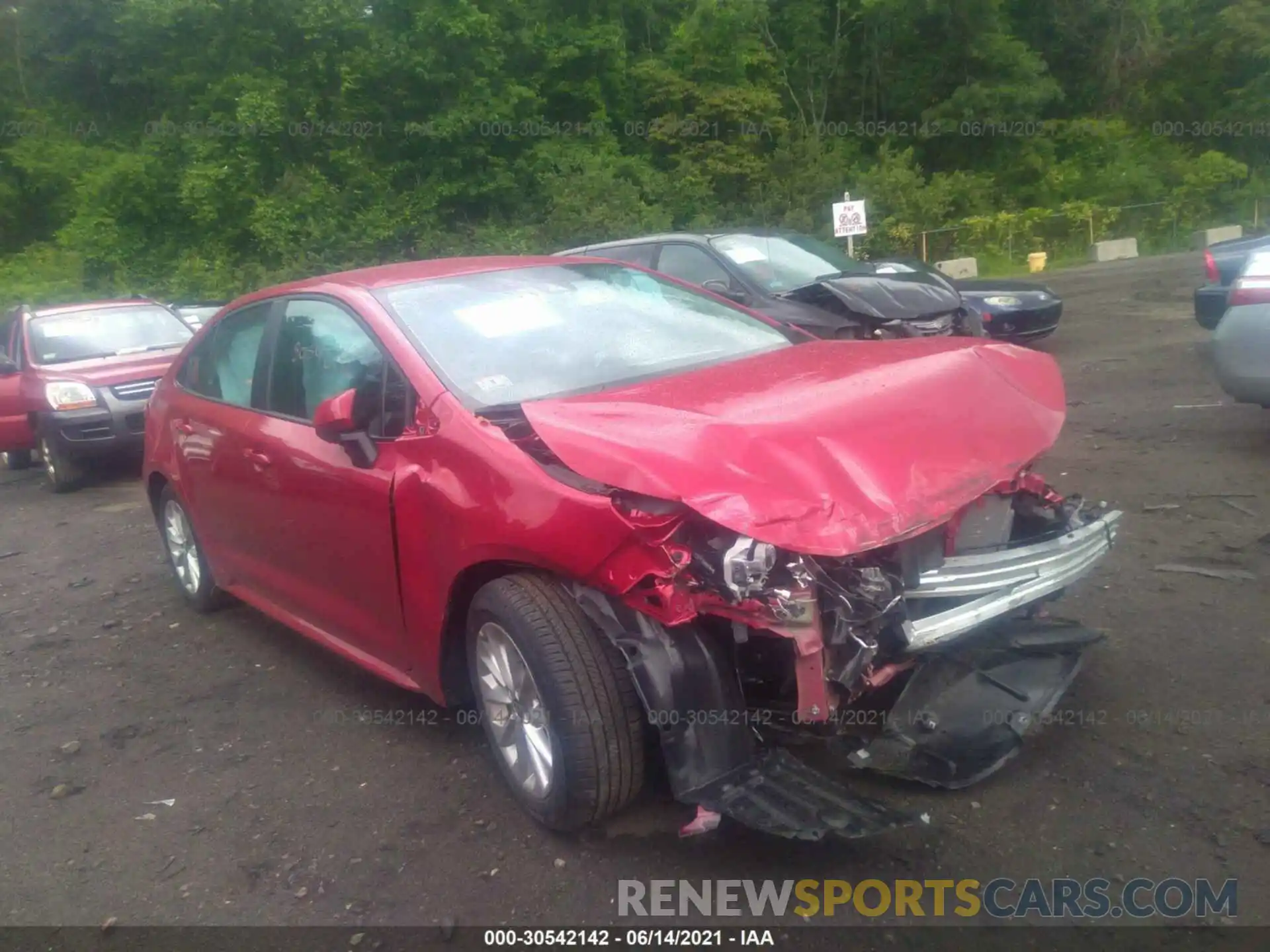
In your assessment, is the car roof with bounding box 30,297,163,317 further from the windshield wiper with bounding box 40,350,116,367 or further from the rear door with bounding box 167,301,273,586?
the rear door with bounding box 167,301,273,586

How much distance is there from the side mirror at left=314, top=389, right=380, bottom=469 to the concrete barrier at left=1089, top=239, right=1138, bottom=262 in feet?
86.4

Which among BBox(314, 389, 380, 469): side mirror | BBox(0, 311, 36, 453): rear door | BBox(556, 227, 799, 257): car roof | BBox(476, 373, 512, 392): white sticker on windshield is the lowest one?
BBox(0, 311, 36, 453): rear door

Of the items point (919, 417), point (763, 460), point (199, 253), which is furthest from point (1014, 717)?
point (199, 253)

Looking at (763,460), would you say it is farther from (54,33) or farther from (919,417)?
(54,33)

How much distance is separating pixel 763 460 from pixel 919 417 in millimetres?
649

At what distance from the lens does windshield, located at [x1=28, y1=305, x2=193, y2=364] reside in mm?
10398

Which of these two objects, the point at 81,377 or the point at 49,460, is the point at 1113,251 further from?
the point at 49,460

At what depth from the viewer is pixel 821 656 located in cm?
288

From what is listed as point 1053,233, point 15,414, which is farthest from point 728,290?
point 1053,233

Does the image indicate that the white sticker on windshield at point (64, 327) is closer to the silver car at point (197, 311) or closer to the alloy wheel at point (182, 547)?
the silver car at point (197, 311)

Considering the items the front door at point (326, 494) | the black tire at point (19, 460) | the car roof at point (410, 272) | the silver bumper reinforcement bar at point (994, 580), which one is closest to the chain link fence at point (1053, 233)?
the black tire at point (19, 460)

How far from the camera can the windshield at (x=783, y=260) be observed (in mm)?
8977

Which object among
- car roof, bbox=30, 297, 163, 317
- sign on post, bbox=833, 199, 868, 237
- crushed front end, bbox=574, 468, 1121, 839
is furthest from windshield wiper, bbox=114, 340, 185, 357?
sign on post, bbox=833, 199, 868, 237

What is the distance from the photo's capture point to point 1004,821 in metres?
3.18
